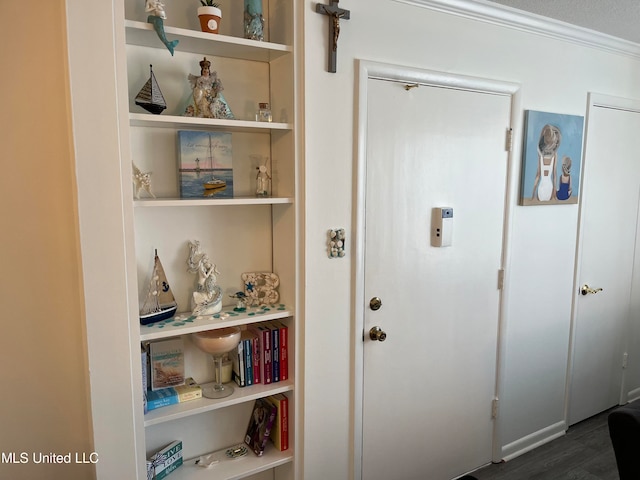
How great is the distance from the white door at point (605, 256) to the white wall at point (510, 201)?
0.13 metres

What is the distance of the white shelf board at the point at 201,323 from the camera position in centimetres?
148

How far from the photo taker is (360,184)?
5.97 ft

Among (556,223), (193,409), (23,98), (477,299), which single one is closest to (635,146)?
(556,223)

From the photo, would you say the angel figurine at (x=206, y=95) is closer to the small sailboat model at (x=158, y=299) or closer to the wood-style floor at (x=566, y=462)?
the small sailboat model at (x=158, y=299)

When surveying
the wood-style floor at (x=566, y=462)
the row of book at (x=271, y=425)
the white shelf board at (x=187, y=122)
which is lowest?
the wood-style floor at (x=566, y=462)

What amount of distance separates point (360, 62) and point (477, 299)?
51.4 inches

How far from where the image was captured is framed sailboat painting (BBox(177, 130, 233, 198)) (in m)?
1.59

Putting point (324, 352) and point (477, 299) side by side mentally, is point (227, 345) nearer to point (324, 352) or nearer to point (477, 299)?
point (324, 352)

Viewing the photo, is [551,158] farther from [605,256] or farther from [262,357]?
[262,357]

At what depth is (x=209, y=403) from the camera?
1.61 meters

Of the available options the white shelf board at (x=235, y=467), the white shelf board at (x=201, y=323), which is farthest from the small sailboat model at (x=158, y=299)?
the white shelf board at (x=235, y=467)

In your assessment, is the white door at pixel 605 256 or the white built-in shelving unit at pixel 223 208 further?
the white door at pixel 605 256

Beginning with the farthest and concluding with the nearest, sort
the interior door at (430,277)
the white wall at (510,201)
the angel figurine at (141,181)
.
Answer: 1. the interior door at (430,277)
2. the white wall at (510,201)
3. the angel figurine at (141,181)

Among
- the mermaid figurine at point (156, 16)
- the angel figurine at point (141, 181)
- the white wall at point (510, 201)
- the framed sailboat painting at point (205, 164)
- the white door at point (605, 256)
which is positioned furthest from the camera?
the white door at point (605, 256)
